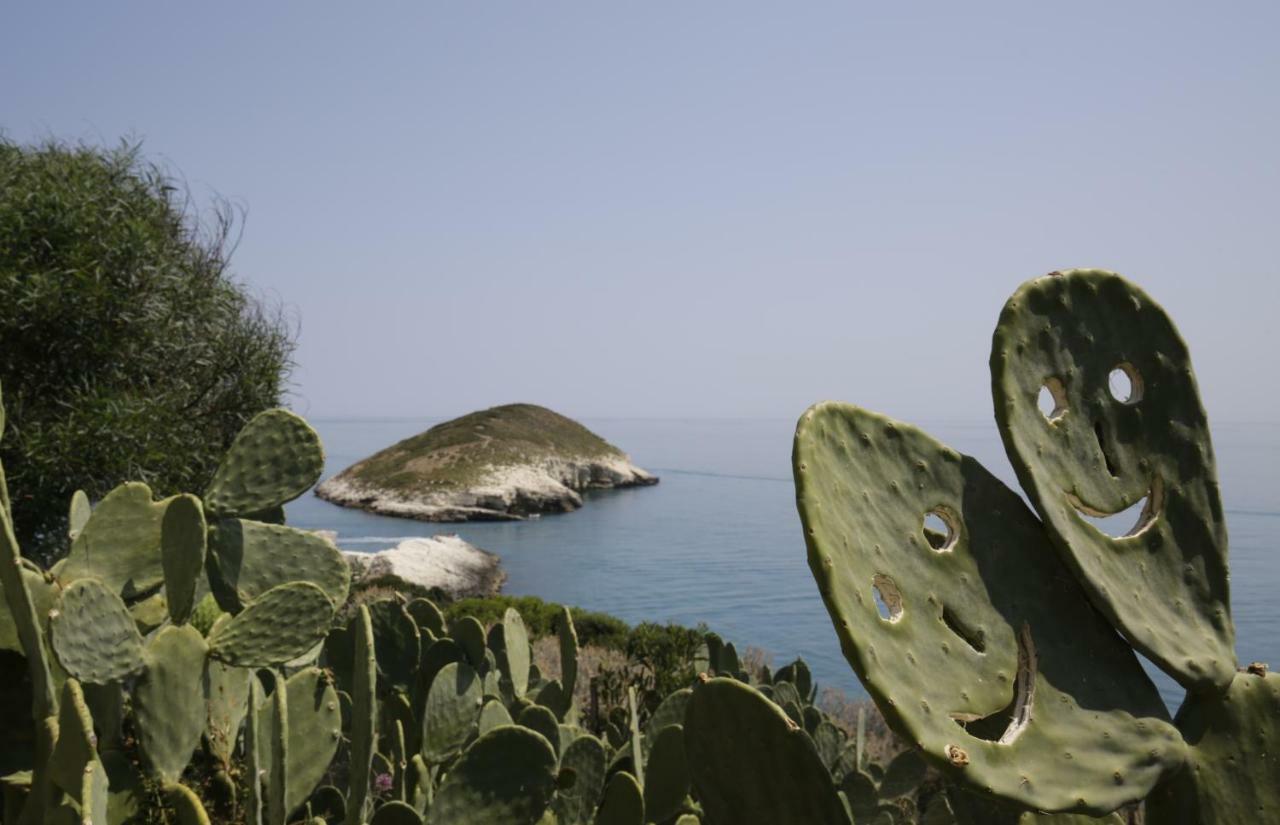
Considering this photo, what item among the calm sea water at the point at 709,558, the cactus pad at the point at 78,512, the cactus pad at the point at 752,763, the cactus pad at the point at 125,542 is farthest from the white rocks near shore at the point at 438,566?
the cactus pad at the point at 752,763

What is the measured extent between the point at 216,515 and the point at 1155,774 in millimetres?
2226

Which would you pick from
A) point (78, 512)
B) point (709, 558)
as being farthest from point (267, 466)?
point (709, 558)

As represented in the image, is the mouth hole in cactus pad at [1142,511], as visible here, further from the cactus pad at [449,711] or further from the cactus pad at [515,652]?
the cactus pad at [515,652]

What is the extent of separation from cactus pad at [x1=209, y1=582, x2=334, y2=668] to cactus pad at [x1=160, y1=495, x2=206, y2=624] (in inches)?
4.6

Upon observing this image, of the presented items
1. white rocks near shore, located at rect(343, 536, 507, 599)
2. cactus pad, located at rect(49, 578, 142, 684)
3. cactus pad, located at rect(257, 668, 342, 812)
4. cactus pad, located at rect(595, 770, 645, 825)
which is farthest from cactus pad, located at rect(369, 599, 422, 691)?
white rocks near shore, located at rect(343, 536, 507, 599)

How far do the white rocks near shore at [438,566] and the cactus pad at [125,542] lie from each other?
1448 cm

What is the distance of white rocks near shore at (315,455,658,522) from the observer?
3994 centimetres

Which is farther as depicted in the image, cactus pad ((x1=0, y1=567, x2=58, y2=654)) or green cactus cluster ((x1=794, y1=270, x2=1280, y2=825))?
cactus pad ((x1=0, y1=567, x2=58, y2=654))

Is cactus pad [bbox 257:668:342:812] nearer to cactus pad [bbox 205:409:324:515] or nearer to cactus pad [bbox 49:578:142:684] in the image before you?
cactus pad [bbox 49:578:142:684]

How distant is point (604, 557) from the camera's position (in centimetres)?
3127

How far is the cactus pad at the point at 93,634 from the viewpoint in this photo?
1697mm

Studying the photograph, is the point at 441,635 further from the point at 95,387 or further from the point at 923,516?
the point at 95,387

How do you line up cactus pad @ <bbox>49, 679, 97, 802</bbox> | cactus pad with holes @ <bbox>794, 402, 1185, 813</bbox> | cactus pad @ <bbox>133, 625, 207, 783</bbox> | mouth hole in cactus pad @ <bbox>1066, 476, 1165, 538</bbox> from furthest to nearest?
cactus pad @ <bbox>133, 625, 207, 783</bbox> → cactus pad @ <bbox>49, 679, 97, 802</bbox> → mouth hole in cactus pad @ <bbox>1066, 476, 1165, 538</bbox> → cactus pad with holes @ <bbox>794, 402, 1185, 813</bbox>

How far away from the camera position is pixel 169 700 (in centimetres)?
199
